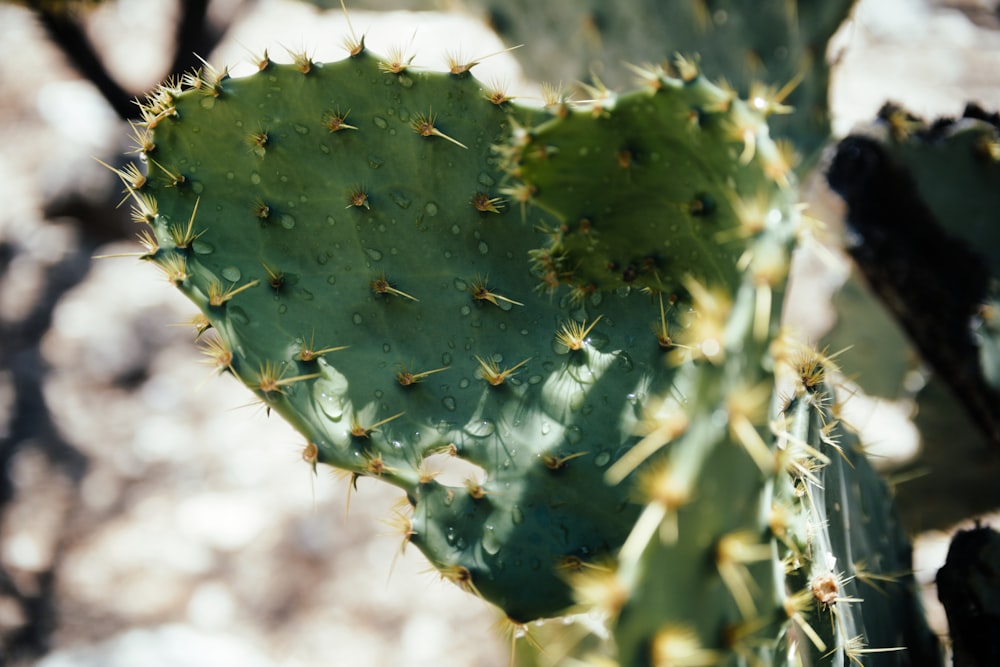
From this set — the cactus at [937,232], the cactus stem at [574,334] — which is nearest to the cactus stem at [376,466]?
the cactus stem at [574,334]

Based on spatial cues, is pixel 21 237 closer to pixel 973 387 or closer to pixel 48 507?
pixel 48 507

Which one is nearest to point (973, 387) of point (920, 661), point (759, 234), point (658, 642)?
point (920, 661)

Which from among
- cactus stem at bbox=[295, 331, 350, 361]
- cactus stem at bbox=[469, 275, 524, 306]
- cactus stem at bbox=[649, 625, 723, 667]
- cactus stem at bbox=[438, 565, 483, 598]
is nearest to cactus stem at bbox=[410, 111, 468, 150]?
cactus stem at bbox=[469, 275, 524, 306]

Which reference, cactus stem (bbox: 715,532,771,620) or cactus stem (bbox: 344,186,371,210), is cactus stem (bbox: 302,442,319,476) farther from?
Result: cactus stem (bbox: 715,532,771,620)

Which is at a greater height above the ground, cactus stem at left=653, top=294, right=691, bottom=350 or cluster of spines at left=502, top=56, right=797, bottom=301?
cluster of spines at left=502, top=56, right=797, bottom=301

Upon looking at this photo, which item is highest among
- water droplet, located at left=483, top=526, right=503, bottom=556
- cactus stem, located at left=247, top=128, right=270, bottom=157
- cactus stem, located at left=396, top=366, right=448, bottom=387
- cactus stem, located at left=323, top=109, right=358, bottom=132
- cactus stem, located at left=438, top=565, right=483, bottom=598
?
cactus stem, located at left=323, top=109, right=358, bottom=132

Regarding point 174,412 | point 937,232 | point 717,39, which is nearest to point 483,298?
point 937,232

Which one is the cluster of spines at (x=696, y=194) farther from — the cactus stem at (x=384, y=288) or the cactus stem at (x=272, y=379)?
the cactus stem at (x=272, y=379)

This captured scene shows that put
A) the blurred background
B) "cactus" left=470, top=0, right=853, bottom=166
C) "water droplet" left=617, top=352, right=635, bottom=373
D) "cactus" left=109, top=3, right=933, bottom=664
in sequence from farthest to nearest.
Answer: the blurred background < "cactus" left=470, top=0, right=853, bottom=166 < "water droplet" left=617, top=352, right=635, bottom=373 < "cactus" left=109, top=3, right=933, bottom=664
